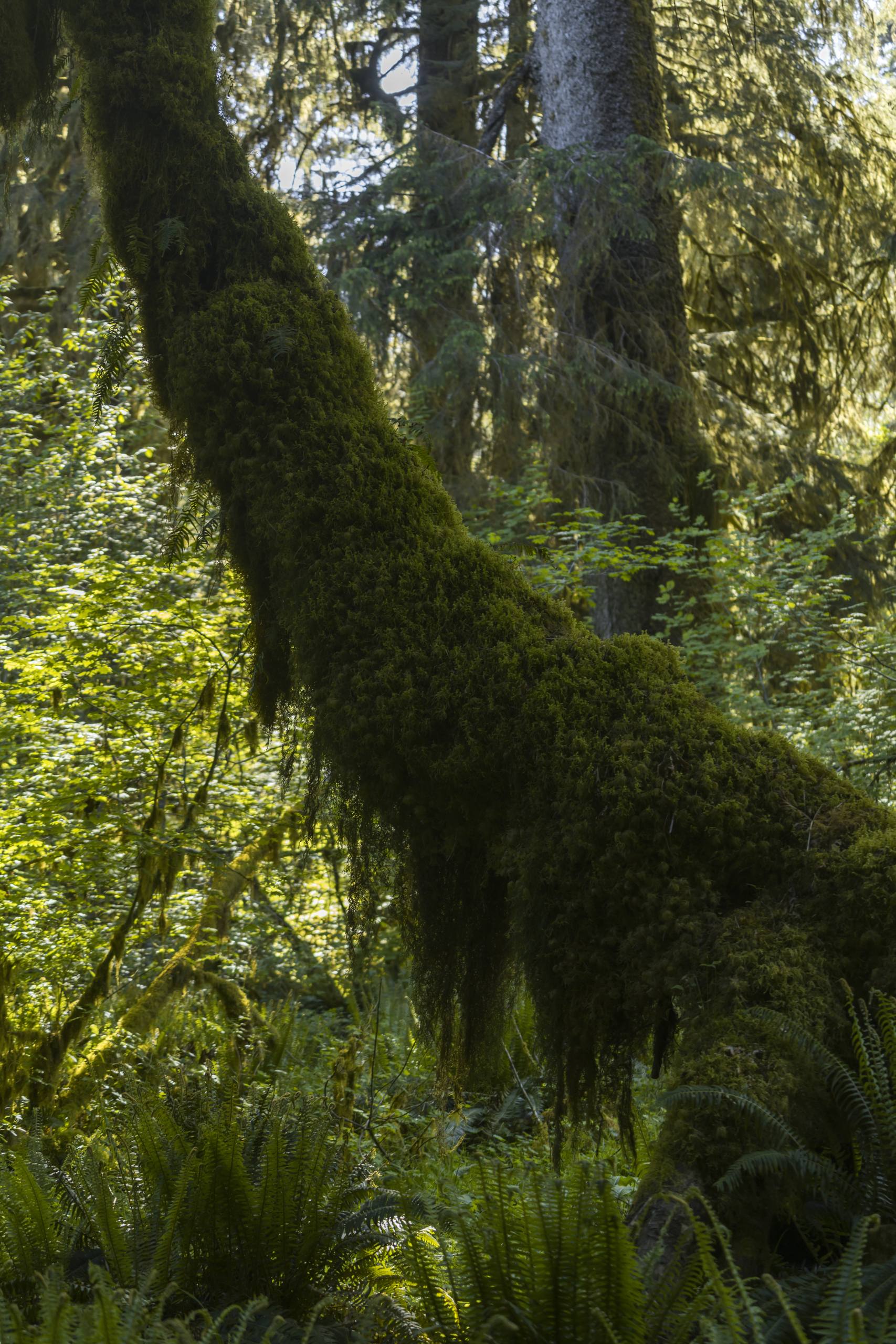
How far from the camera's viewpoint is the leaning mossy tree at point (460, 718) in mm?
2793

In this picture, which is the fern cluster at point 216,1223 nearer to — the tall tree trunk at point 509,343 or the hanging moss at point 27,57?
the hanging moss at point 27,57

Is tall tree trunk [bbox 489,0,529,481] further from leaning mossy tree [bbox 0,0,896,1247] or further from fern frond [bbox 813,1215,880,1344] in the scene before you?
fern frond [bbox 813,1215,880,1344]

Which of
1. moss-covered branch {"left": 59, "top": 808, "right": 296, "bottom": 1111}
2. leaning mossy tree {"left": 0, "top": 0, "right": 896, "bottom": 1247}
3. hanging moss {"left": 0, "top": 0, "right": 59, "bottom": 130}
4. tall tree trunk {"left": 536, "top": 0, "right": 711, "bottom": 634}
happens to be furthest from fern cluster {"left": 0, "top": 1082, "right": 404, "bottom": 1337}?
tall tree trunk {"left": 536, "top": 0, "right": 711, "bottom": 634}

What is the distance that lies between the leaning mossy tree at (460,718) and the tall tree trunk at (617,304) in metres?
5.39

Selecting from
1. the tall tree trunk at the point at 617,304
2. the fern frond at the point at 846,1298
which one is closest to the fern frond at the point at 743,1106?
the fern frond at the point at 846,1298

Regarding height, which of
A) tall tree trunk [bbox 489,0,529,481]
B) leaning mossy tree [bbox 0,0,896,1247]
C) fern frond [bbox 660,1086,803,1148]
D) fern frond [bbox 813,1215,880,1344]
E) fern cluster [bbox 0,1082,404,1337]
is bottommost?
fern cluster [bbox 0,1082,404,1337]

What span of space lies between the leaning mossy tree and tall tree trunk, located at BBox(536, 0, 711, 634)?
5.39 metres

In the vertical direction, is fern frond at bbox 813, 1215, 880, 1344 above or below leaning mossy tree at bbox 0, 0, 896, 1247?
below

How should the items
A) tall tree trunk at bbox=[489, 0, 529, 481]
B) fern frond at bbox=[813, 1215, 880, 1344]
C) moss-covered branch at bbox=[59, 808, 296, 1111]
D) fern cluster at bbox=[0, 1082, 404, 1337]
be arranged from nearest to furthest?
fern frond at bbox=[813, 1215, 880, 1344], fern cluster at bbox=[0, 1082, 404, 1337], moss-covered branch at bbox=[59, 808, 296, 1111], tall tree trunk at bbox=[489, 0, 529, 481]

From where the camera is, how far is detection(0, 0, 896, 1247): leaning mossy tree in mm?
2793

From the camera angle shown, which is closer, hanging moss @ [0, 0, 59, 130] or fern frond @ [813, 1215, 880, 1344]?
fern frond @ [813, 1215, 880, 1344]

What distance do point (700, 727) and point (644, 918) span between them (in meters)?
0.59

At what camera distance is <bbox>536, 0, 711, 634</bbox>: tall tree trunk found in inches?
351

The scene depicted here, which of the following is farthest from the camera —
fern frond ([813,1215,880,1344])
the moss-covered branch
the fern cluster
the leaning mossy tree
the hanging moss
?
the moss-covered branch
